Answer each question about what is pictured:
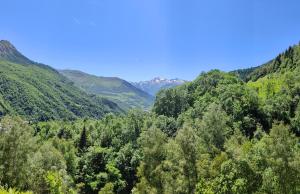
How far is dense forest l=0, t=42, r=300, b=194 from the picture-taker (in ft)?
150

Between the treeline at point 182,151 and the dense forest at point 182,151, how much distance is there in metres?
0.13

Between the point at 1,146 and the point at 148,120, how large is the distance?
91.7m

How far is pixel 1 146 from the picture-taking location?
210 ft

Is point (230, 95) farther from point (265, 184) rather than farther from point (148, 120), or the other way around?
point (265, 184)

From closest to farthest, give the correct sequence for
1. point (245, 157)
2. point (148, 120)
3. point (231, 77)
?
point (245, 157) < point (148, 120) < point (231, 77)

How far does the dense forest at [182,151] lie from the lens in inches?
1797

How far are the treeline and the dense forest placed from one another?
128 mm

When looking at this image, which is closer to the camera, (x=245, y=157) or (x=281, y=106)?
(x=245, y=157)

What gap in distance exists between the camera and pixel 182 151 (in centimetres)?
6009

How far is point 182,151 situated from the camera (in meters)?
60.1

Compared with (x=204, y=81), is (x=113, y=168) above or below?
below

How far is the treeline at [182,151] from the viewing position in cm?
4572

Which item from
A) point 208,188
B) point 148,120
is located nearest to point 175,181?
point 208,188

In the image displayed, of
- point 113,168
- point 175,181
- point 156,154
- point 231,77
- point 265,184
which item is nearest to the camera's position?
point 265,184
